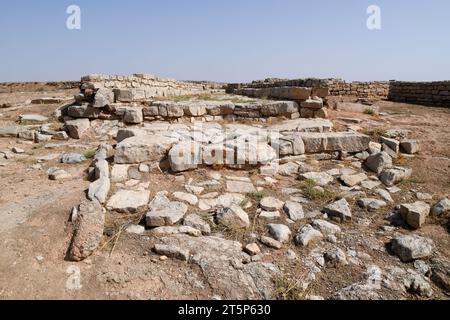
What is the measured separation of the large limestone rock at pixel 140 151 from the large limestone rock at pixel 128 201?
802 millimetres

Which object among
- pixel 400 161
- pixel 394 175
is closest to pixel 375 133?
pixel 400 161

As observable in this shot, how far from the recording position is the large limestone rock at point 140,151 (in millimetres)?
4406

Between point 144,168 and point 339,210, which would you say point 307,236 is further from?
point 144,168

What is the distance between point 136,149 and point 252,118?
11.5 feet

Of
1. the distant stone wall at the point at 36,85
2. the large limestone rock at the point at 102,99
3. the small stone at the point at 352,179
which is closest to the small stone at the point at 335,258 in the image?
the small stone at the point at 352,179

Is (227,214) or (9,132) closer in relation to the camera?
(227,214)

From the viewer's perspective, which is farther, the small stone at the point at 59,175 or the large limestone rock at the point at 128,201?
the small stone at the point at 59,175

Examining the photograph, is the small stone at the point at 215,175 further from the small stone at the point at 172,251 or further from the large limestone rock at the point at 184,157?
the small stone at the point at 172,251

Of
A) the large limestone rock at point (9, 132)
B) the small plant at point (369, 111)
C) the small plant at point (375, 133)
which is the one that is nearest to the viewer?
the small plant at point (375, 133)

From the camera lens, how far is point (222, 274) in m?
2.60

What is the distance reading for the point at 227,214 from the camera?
3400mm

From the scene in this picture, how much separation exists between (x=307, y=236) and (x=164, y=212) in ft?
4.94

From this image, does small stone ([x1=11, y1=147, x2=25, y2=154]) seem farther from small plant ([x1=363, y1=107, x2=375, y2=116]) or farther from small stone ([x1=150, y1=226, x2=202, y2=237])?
small plant ([x1=363, y1=107, x2=375, y2=116])

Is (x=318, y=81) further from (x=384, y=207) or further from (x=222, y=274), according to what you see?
(x=222, y=274)
